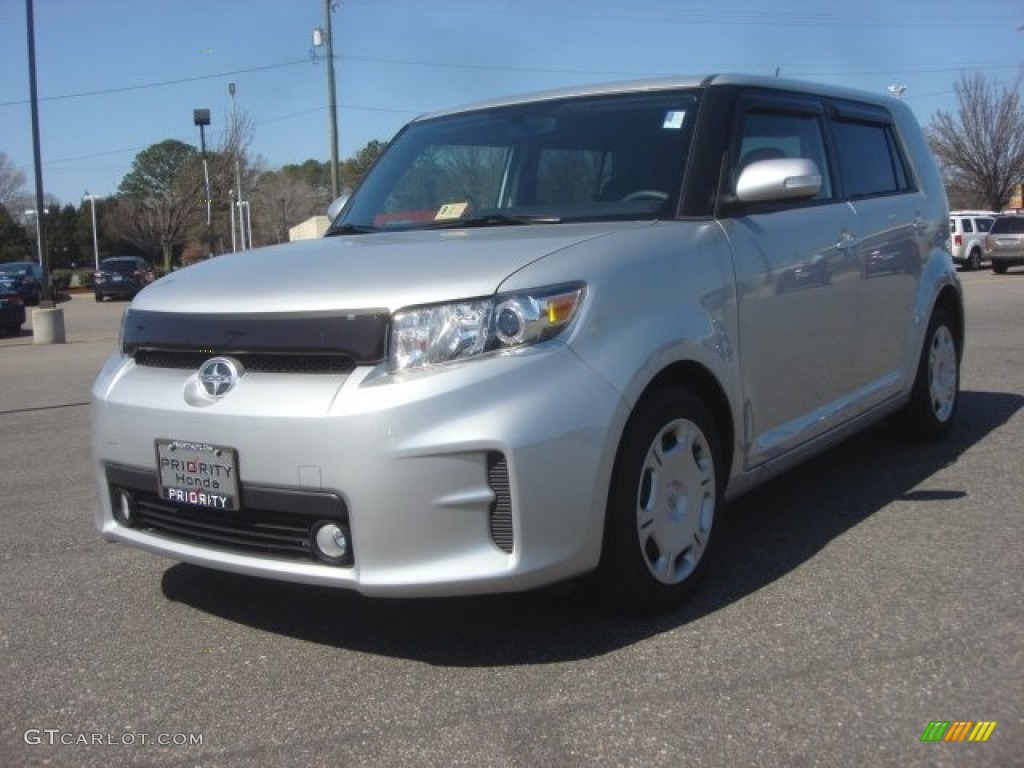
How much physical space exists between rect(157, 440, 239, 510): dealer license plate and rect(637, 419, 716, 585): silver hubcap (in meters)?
1.26

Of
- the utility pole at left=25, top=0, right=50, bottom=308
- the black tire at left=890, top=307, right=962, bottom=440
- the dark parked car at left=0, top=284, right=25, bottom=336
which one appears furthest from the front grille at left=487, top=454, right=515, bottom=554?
the dark parked car at left=0, top=284, right=25, bottom=336

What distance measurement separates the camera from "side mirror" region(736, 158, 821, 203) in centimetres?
380

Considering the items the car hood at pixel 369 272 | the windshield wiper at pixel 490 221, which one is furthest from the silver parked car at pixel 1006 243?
the car hood at pixel 369 272

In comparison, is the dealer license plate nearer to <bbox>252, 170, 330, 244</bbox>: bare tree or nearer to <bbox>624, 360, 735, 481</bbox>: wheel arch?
<bbox>624, 360, 735, 481</bbox>: wheel arch

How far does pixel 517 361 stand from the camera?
9.94 feet

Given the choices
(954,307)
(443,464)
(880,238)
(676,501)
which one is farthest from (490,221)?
(954,307)

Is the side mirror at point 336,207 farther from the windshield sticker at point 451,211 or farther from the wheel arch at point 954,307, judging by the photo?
the wheel arch at point 954,307

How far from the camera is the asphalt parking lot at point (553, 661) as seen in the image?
2771 mm

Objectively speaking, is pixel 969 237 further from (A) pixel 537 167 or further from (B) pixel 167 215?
(B) pixel 167 215

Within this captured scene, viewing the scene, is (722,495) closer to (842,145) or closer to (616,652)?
(616,652)

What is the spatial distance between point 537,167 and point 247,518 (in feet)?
6.27

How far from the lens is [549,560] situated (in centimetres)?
306

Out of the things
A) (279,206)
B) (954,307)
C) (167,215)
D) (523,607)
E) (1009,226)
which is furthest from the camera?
(279,206)

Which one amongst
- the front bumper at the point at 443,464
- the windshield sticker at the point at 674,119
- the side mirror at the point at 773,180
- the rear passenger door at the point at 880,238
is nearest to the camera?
the front bumper at the point at 443,464
